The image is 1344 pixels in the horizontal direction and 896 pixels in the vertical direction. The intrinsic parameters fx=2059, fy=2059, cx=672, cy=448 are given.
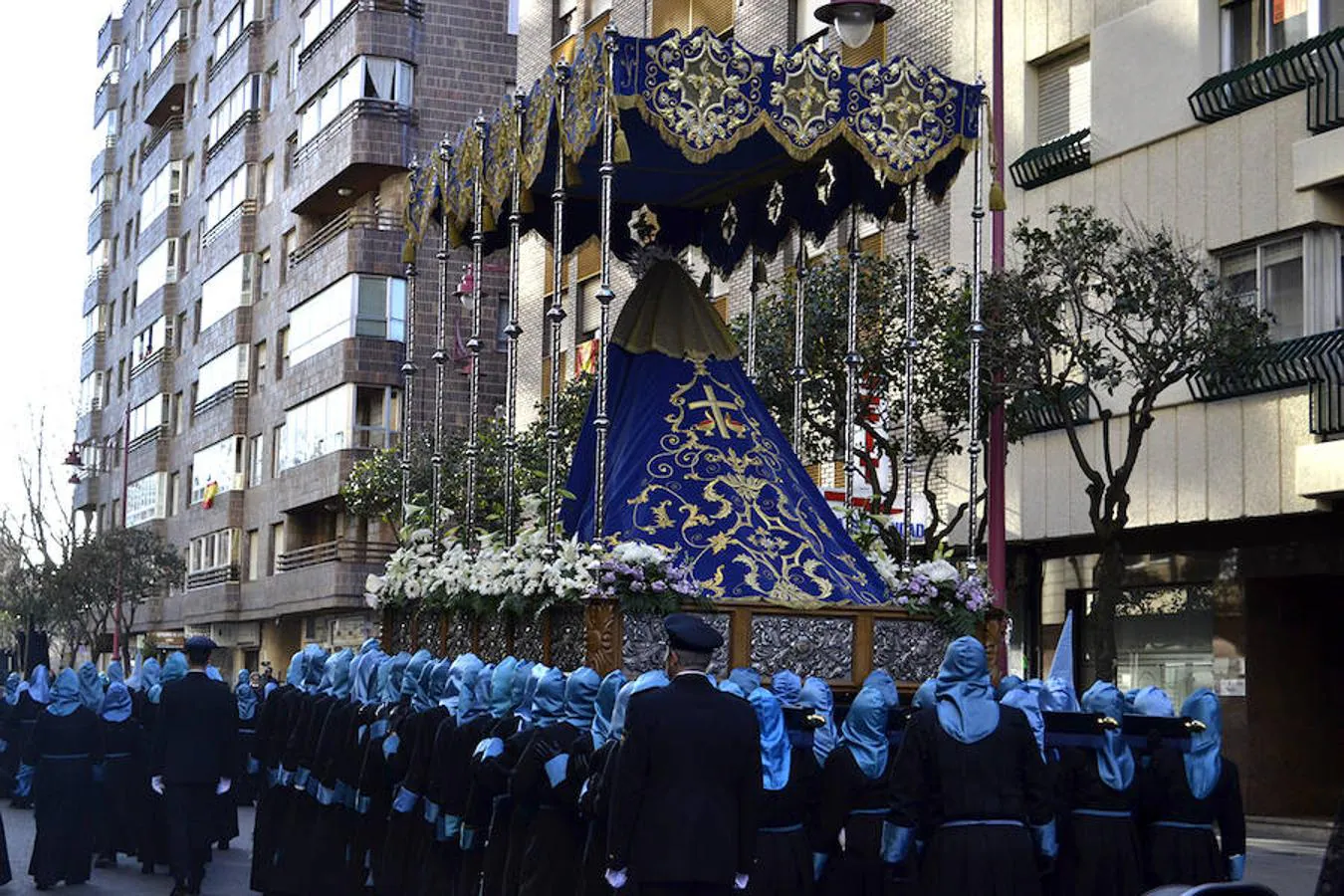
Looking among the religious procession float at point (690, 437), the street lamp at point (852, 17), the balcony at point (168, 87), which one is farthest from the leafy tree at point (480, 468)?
the balcony at point (168, 87)

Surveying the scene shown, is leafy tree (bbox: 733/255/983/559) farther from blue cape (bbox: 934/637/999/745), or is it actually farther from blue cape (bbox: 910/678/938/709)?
blue cape (bbox: 934/637/999/745)

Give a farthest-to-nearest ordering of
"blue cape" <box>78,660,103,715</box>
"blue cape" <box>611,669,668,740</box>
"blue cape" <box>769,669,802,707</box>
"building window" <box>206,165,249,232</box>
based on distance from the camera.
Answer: "building window" <box>206,165,249,232</box>, "blue cape" <box>78,660,103,715</box>, "blue cape" <box>769,669,802,707</box>, "blue cape" <box>611,669,668,740</box>

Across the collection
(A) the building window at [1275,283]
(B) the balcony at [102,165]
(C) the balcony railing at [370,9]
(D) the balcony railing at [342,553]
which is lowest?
(D) the balcony railing at [342,553]

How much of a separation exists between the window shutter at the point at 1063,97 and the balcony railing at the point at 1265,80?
106 inches

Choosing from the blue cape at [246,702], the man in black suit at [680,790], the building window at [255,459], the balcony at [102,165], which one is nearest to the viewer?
the man in black suit at [680,790]

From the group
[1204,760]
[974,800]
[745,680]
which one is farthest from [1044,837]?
[745,680]

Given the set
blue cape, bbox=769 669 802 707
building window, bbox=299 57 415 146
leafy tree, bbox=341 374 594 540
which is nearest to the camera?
blue cape, bbox=769 669 802 707

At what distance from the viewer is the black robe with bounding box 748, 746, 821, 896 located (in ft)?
32.6

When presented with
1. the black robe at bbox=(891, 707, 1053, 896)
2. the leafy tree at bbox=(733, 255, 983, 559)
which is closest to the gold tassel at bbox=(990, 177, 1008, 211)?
the black robe at bbox=(891, 707, 1053, 896)

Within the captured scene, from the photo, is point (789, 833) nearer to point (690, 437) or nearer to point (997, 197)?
point (690, 437)

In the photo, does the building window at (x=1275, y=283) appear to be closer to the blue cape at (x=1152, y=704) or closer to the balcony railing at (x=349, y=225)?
the blue cape at (x=1152, y=704)

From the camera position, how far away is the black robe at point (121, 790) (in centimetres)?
1692

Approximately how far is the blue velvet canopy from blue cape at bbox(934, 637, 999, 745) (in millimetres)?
5459

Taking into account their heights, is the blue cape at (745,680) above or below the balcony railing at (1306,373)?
below
